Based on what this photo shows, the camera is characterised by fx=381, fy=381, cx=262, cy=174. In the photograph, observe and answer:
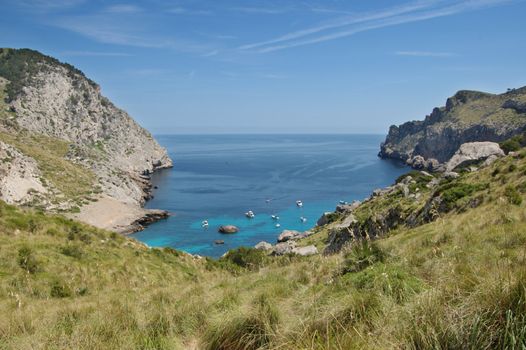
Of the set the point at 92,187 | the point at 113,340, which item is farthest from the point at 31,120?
the point at 113,340

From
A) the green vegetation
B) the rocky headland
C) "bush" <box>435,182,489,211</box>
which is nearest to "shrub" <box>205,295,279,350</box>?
"bush" <box>435,182,489,211</box>

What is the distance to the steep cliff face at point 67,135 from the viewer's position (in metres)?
86.8

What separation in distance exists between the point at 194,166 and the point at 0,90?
79527 mm

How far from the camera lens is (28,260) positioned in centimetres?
1462

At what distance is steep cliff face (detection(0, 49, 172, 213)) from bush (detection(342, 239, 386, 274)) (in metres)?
73.5

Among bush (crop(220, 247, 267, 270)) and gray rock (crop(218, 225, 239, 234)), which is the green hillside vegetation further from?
gray rock (crop(218, 225, 239, 234))

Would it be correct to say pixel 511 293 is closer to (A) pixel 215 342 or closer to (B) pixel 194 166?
(A) pixel 215 342

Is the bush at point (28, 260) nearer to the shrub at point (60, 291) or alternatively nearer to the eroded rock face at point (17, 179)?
the shrub at point (60, 291)

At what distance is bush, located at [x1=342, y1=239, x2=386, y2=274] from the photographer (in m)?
8.01

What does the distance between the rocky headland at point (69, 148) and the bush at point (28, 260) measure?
199 ft

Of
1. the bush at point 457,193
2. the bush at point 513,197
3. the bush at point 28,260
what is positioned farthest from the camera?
the bush at point 457,193

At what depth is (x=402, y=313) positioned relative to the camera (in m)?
4.02

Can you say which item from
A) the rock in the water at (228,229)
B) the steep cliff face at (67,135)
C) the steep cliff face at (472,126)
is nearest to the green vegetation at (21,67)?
the steep cliff face at (67,135)

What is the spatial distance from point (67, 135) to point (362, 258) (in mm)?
142926
